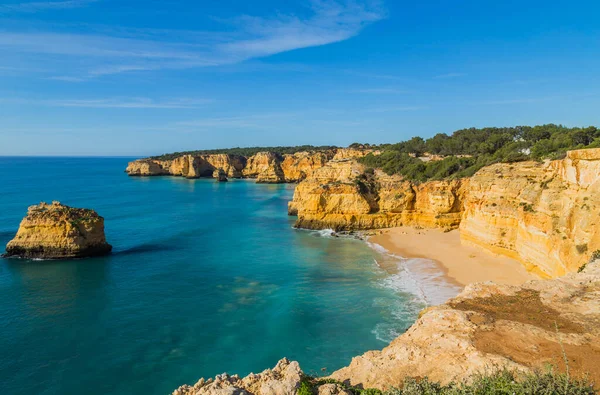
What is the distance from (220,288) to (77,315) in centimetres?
854

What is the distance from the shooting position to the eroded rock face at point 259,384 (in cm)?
823

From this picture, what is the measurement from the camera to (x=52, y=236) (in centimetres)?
3362

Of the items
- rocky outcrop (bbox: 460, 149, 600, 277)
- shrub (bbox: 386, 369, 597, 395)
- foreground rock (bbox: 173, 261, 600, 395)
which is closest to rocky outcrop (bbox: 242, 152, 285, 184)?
rocky outcrop (bbox: 460, 149, 600, 277)

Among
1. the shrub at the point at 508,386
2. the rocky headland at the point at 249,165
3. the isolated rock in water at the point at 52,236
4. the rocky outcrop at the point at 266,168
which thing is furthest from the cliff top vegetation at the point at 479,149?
the rocky outcrop at the point at 266,168

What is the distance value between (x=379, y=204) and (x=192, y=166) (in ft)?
317

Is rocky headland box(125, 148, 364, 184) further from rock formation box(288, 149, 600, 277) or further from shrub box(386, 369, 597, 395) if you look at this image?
shrub box(386, 369, 597, 395)

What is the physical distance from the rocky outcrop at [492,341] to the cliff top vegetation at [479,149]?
1883 cm

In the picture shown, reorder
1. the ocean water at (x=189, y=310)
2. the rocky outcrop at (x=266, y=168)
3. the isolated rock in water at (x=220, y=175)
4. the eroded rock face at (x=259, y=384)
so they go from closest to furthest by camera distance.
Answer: the eroded rock face at (x=259, y=384) → the ocean water at (x=189, y=310) → the rocky outcrop at (x=266, y=168) → the isolated rock in water at (x=220, y=175)

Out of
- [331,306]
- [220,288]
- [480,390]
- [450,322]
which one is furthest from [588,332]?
[220,288]

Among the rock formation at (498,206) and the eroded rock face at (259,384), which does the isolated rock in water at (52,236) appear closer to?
the rock formation at (498,206)

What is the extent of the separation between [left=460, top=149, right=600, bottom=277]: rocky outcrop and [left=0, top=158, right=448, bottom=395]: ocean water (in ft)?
25.8

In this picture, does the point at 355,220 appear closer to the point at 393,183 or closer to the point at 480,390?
the point at 393,183

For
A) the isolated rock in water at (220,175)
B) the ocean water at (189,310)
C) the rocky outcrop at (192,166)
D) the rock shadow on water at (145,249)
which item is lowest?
the ocean water at (189,310)

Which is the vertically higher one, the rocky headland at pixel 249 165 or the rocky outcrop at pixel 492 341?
the rocky headland at pixel 249 165
